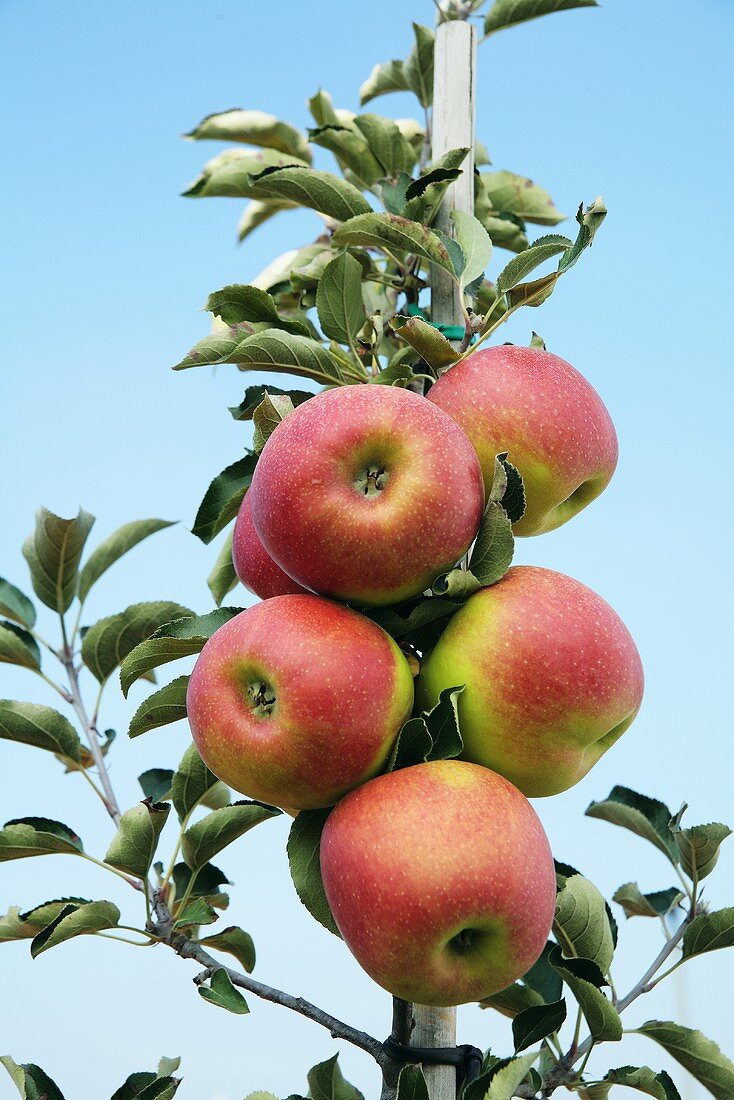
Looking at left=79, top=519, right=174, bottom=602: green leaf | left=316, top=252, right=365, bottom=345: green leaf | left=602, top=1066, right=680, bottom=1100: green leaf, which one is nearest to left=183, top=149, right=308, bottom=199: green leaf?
left=316, top=252, right=365, bottom=345: green leaf

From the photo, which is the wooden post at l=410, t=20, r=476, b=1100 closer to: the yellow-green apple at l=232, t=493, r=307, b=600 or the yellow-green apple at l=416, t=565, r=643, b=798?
the yellow-green apple at l=232, t=493, r=307, b=600

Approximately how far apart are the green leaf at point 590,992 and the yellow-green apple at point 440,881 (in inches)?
11.3

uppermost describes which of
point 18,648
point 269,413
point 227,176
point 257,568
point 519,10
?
point 519,10

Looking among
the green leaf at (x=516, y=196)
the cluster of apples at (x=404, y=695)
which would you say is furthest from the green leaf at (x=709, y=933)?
the green leaf at (x=516, y=196)

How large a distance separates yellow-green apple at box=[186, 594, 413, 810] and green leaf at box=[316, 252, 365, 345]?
1.90 ft

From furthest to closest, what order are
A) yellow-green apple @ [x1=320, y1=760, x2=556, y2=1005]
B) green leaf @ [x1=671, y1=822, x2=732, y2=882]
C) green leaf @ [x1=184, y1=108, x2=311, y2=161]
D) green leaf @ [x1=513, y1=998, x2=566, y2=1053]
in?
green leaf @ [x1=184, y1=108, x2=311, y2=161]
green leaf @ [x1=671, y1=822, x2=732, y2=882]
green leaf @ [x1=513, y1=998, x2=566, y2=1053]
yellow-green apple @ [x1=320, y1=760, x2=556, y2=1005]

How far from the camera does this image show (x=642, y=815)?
1.74 metres

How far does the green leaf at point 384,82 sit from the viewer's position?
2230 millimetres

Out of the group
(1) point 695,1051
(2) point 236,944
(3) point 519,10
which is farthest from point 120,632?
(3) point 519,10

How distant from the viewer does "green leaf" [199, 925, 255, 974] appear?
1.76 meters

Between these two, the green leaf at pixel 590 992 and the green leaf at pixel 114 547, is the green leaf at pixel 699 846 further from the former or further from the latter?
the green leaf at pixel 114 547

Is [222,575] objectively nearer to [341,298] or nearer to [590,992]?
[341,298]

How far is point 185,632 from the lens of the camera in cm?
136

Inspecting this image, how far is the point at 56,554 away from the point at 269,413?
863 mm
